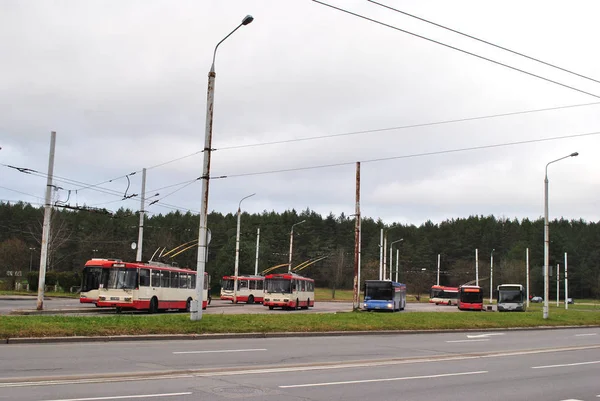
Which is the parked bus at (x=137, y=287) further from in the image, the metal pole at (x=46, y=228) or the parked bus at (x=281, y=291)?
the parked bus at (x=281, y=291)

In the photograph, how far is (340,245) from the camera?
130 meters

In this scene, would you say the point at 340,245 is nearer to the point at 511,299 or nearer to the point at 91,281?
the point at 511,299

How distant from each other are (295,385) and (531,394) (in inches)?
163

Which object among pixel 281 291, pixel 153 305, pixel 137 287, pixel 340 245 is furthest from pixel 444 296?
pixel 137 287

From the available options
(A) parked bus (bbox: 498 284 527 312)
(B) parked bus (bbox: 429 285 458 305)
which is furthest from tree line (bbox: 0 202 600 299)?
(A) parked bus (bbox: 498 284 527 312)

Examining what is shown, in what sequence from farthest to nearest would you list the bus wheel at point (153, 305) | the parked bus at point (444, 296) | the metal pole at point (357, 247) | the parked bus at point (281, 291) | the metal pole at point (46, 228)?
the parked bus at point (444, 296), the parked bus at point (281, 291), the metal pole at point (357, 247), the bus wheel at point (153, 305), the metal pole at point (46, 228)

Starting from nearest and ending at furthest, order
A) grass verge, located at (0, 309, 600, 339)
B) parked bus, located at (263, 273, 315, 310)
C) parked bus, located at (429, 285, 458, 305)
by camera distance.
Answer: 1. grass verge, located at (0, 309, 600, 339)
2. parked bus, located at (263, 273, 315, 310)
3. parked bus, located at (429, 285, 458, 305)

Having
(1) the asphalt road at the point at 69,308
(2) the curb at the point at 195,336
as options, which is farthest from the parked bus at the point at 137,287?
(2) the curb at the point at 195,336

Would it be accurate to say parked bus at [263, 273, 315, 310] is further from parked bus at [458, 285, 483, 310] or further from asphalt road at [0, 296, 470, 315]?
parked bus at [458, 285, 483, 310]

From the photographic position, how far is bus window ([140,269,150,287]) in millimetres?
32866

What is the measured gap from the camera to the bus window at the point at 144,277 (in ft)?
108

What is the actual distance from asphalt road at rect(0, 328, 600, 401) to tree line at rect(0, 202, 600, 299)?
258 feet

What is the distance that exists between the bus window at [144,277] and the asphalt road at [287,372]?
15796mm

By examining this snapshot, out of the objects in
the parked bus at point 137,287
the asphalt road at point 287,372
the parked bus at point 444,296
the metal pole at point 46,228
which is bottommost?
the parked bus at point 444,296
